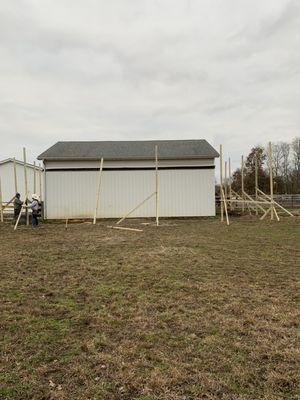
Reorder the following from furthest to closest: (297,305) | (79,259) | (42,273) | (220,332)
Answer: (79,259), (42,273), (297,305), (220,332)

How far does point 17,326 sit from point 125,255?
4688mm

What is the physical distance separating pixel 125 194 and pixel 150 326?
58.1ft

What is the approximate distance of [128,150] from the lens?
75.5ft

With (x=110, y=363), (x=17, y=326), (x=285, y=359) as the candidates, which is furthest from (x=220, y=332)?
(x=17, y=326)

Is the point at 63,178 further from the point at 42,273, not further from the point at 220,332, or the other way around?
the point at 220,332

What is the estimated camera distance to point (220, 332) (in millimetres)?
4176

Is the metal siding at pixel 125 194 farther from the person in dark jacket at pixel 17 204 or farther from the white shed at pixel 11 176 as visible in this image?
the white shed at pixel 11 176

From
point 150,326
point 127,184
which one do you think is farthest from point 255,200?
point 150,326

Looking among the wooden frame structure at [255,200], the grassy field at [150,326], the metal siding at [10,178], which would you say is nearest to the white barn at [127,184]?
the wooden frame structure at [255,200]

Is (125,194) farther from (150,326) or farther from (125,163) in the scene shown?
(150,326)

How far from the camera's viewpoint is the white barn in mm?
21797

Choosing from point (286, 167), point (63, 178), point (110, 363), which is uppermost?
point (286, 167)

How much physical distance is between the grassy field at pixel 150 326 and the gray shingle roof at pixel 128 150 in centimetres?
1352

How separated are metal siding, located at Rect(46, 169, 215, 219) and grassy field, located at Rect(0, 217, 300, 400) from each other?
1297cm
